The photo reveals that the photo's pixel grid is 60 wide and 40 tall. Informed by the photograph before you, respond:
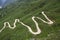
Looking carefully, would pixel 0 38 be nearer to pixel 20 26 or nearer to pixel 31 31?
pixel 20 26

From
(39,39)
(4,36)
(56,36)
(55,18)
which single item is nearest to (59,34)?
(56,36)

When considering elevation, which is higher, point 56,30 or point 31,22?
point 56,30

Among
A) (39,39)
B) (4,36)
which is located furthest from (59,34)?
(4,36)

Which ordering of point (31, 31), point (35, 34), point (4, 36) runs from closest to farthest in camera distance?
1. point (35, 34)
2. point (31, 31)
3. point (4, 36)

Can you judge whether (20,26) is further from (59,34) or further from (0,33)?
(59,34)

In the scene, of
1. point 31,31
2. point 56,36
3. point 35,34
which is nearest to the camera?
point 56,36

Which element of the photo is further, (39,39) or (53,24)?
(53,24)

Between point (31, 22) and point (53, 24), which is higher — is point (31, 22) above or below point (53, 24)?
below

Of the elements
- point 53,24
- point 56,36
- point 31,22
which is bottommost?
point 31,22

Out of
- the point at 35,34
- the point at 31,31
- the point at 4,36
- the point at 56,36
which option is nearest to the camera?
the point at 56,36
